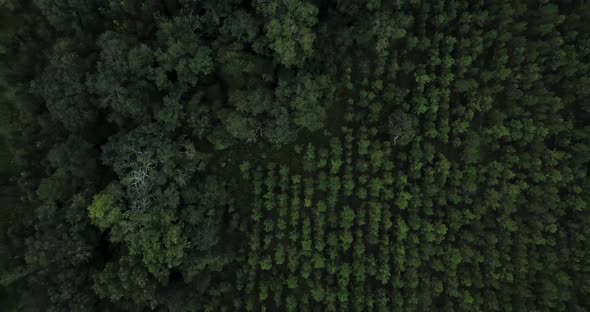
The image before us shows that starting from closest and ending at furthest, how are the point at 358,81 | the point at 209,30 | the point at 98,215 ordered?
1. the point at 98,215
2. the point at 209,30
3. the point at 358,81

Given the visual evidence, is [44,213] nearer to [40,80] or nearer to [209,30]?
[40,80]

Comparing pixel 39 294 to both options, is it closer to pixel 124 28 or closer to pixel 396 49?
pixel 124 28

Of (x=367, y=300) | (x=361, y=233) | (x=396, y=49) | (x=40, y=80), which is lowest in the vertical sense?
(x=367, y=300)

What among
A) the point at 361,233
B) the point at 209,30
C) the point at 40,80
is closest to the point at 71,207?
the point at 40,80

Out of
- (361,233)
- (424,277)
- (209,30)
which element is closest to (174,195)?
(209,30)

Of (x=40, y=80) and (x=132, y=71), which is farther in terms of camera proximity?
(x=40, y=80)

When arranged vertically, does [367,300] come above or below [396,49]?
below

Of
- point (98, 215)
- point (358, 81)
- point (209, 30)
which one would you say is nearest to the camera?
point (98, 215)
